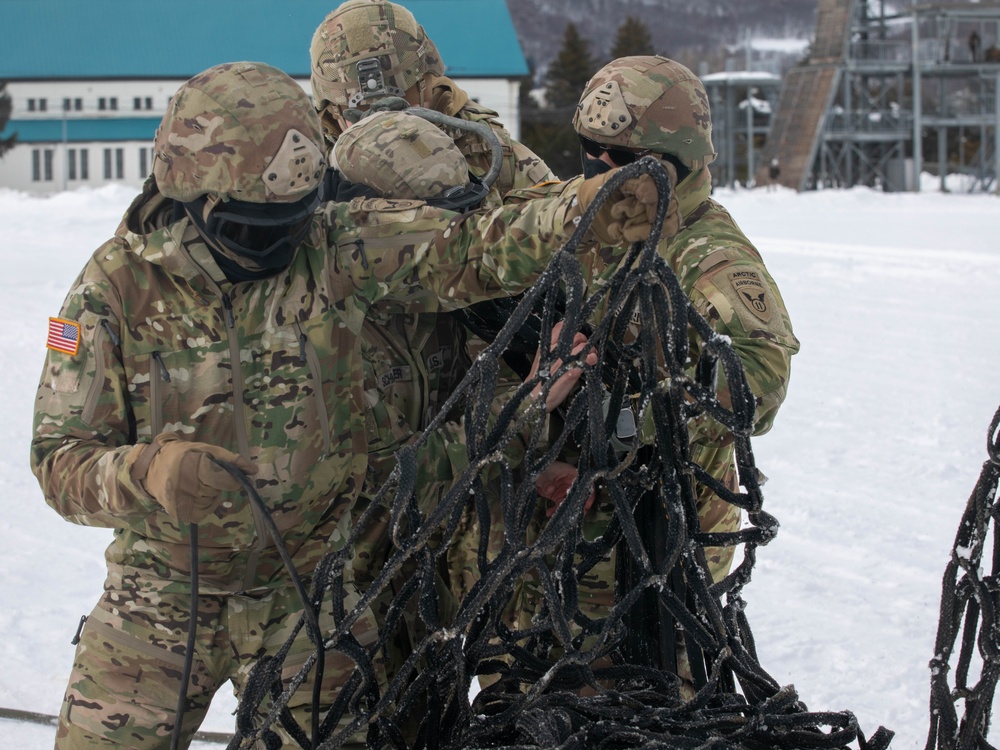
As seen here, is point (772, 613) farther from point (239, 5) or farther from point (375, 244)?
point (239, 5)

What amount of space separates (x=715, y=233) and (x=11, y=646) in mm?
3424

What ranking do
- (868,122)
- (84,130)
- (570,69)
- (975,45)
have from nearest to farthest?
1. (868,122)
2. (975,45)
3. (84,130)
4. (570,69)

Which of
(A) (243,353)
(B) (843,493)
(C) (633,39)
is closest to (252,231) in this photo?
(A) (243,353)

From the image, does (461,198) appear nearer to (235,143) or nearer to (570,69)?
(235,143)

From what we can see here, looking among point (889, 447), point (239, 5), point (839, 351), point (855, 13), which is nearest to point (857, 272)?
point (839, 351)

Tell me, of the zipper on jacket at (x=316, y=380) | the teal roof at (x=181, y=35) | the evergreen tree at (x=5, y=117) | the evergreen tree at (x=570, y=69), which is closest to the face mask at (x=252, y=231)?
the zipper on jacket at (x=316, y=380)

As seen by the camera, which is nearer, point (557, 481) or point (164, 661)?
point (164, 661)

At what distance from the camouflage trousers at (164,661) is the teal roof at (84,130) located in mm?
42487

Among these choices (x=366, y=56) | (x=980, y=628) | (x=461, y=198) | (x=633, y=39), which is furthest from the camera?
(x=633, y=39)

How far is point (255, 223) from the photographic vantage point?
253cm

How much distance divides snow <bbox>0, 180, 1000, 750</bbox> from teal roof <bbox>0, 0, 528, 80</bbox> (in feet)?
98.7

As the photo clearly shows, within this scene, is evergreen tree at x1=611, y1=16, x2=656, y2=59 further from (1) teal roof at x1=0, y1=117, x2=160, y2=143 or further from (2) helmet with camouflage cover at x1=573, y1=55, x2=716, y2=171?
(2) helmet with camouflage cover at x1=573, y1=55, x2=716, y2=171

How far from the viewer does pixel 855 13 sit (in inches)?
1462

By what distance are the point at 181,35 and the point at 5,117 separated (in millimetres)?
6992
